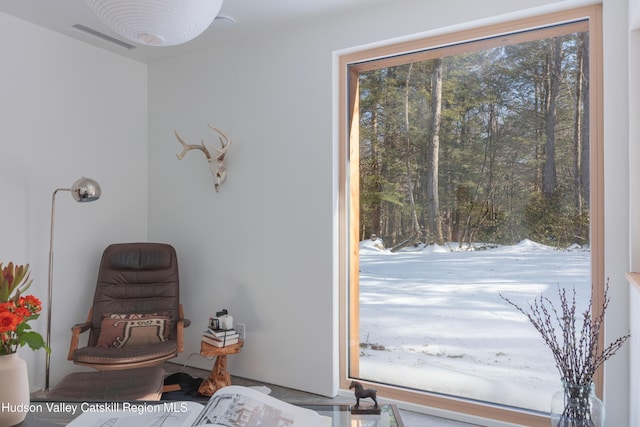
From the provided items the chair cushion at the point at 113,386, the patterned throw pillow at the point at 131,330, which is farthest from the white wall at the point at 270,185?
the chair cushion at the point at 113,386

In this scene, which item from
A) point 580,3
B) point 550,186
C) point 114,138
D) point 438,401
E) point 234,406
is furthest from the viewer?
point 114,138

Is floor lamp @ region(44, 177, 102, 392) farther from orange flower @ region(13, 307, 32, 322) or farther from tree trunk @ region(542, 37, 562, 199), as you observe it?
tree trunk @ region(542, 37, 562, 199)

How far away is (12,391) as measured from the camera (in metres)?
1.31

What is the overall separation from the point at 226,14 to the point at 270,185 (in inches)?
48.7

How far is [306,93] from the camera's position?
129 inches

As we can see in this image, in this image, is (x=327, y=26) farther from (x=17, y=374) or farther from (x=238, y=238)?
(x=17, y=374)

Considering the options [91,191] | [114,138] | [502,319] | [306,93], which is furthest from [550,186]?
[114,138]

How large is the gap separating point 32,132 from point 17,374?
8.26 feet

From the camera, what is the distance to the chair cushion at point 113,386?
7.45 ft

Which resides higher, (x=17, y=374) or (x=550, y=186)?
(x=550, y=186)

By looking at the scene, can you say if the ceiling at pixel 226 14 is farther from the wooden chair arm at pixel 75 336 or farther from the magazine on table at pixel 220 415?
the magazine on table at pixel 220 415

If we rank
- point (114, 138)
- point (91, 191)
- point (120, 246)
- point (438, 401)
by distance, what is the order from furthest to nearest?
1. point (114, 138)
2. point (120, 246)
3. point (91, 191)
4. point (438, 401)

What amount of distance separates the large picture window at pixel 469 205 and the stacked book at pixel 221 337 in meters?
0.79

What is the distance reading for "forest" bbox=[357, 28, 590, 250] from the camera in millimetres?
2584
